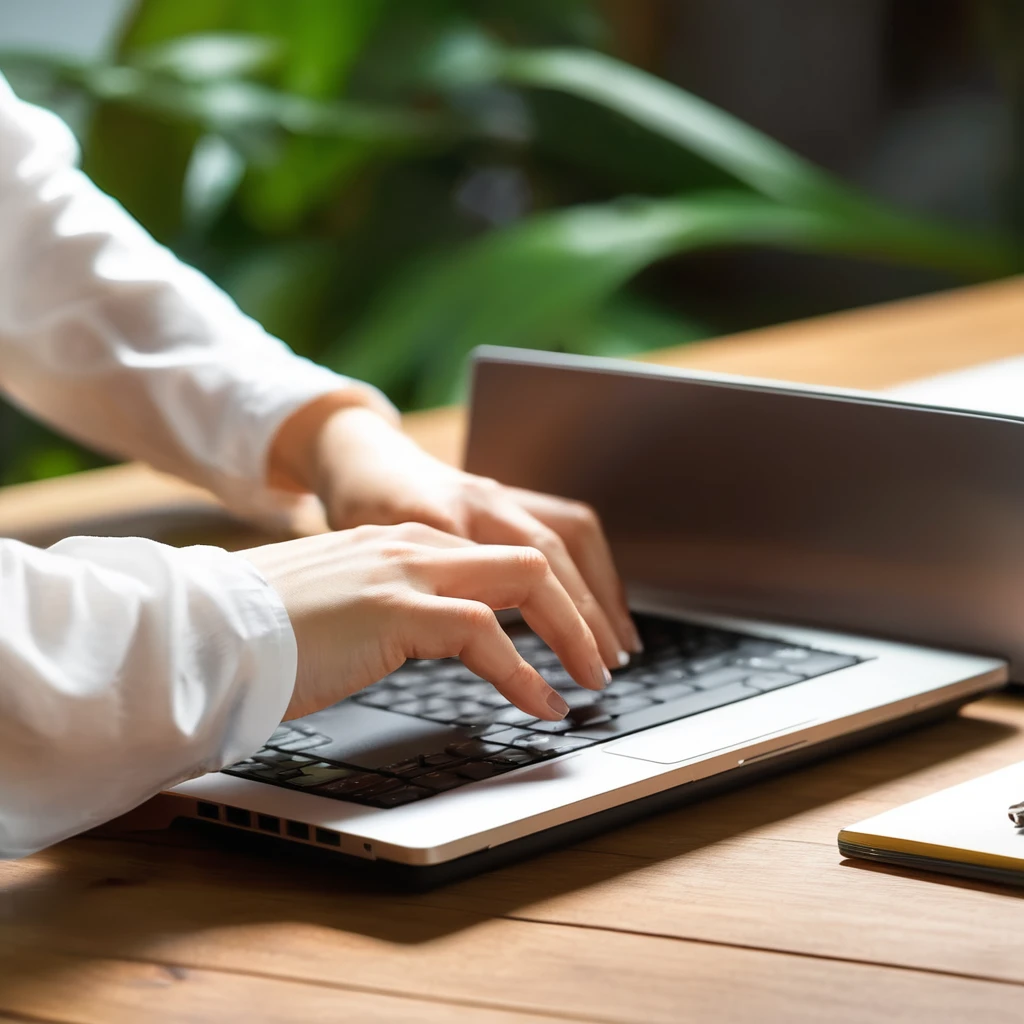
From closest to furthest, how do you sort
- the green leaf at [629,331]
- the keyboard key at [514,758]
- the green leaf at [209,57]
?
the keyboard key at [514,758], the green leaf at [209,57], the green leaf at [629,331]

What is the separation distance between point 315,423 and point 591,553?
8.0 inches

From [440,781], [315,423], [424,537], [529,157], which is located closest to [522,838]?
[440,781]

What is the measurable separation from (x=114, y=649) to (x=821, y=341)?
100cm

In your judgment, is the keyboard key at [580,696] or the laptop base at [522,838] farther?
the keyboard key at [580,696]

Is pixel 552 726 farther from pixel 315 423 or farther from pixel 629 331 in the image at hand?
pixel 629 331

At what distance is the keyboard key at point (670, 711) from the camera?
50 cm

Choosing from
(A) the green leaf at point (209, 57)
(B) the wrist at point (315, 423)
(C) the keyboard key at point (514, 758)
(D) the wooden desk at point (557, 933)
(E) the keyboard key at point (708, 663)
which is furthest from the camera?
(A) the green leaf at point (209, 57)

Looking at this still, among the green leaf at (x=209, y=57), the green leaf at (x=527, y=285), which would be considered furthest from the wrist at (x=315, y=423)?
the green leaf at (x=209, y=57)

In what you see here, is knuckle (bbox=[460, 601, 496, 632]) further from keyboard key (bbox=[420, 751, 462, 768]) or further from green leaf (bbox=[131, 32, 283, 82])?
green leaf (bbox=[131, 32, 283, 82])

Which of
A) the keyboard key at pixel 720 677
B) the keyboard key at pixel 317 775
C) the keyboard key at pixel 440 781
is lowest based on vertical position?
the keyboard key at pixel 317 775

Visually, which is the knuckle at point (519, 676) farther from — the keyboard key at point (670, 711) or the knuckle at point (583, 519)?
the knuckle at point (583, 519)

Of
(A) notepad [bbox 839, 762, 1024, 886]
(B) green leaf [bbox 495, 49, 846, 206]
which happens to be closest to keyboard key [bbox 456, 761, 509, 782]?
(A) notepad [bbox 839, 762, 1024, 886]

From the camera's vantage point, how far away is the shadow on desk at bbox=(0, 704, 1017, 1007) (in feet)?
1.30

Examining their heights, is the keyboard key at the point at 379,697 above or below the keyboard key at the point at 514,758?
below
